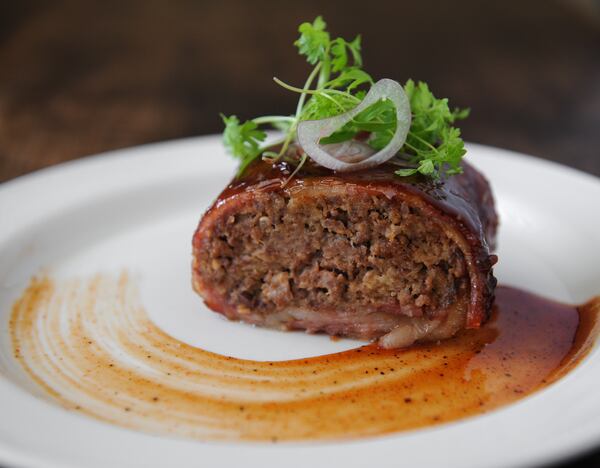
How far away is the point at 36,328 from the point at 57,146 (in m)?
3.65

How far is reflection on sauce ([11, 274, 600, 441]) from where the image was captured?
13.2 ft

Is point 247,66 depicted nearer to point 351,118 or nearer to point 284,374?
point 351,118

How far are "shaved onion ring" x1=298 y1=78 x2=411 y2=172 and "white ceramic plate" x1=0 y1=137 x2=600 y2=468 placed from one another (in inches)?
44.4

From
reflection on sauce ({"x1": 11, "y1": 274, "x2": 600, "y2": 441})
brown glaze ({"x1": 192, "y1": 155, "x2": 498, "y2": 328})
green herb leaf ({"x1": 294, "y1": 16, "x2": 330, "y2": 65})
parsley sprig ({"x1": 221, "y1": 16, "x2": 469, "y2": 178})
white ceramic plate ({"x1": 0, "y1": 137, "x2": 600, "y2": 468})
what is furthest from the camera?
green herb leaf ({"x1": 294, "y1": 16, "x2": 330, "y2": 65})

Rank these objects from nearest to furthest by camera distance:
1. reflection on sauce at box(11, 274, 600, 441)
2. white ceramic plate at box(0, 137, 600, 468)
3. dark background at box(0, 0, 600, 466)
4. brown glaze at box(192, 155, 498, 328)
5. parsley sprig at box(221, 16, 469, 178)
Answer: white ceramic plate at box(0, 137, 600, 468)
reflection on sauce at box(11, 274, 600, 441)
brown glaze at box(192, 155, 498, 328)
parsley sprig at box(221, 16, 469, 178)
dark background at box(0, 0, 600, 466)

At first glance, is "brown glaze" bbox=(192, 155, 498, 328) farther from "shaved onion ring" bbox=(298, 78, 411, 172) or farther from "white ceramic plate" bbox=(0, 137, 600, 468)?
"white ceramic plate" bbox=(0, 137, 600, 468)

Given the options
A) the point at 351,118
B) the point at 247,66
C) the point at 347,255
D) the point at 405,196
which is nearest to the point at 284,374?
the point at 347,255

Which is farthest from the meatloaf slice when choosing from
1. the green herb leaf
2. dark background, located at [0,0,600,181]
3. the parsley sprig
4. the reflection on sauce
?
dark background, located at [0,0,600,181]

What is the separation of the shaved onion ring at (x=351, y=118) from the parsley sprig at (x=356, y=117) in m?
0.06

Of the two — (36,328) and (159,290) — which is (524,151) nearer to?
(159,290)

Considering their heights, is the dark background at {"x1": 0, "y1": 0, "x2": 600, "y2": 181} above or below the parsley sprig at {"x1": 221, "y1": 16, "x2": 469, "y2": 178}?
below

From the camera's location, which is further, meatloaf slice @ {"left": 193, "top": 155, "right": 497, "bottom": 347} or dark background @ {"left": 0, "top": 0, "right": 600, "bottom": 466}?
dark background @ {"left": 0, "top": 0, "right": 600, "bottom": 466}

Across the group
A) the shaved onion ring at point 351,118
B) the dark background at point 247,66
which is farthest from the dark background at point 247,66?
the shaved onion ring at point 351,118

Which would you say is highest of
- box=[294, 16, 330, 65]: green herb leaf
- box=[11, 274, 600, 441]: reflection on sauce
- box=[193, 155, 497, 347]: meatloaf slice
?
box=[294, 16, 330, 65]: green herb leaf
